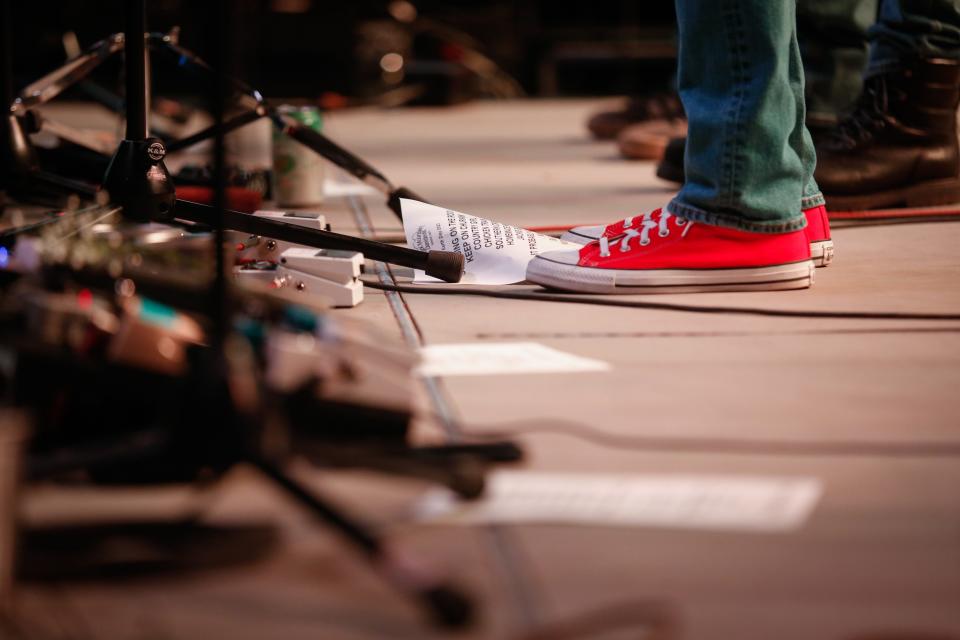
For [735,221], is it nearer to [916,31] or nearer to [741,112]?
[741,112]

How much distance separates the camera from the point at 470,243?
1.59 metres

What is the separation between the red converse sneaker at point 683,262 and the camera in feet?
4.84

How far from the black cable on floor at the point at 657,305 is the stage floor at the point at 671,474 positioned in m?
0.02

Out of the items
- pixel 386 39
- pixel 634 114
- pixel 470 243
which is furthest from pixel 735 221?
pixel 386 39

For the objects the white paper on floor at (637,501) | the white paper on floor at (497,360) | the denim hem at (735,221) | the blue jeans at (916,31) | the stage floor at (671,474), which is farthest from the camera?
the blue jeans at (916,31)

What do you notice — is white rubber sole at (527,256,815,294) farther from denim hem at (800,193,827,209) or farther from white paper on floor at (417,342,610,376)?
white paper on floor at (417,342,610,376)

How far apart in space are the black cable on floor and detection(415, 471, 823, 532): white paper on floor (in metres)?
0.55

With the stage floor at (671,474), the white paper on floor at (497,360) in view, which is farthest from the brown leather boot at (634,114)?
the white paper on floor at (497,360)

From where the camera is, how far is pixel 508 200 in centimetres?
237

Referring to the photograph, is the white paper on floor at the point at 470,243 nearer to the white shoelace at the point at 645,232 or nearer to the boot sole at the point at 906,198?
the white shoelace at the point at 645,232

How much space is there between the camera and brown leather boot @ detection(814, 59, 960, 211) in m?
2.08

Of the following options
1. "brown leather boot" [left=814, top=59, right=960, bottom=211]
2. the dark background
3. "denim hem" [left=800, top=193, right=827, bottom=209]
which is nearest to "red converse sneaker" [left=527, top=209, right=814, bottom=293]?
"denim hem" [left=800, top=193, right=827, bottom=209]

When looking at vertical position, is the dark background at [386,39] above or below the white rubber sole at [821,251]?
above

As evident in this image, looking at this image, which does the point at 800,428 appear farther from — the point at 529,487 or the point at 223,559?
the point at 223,559
